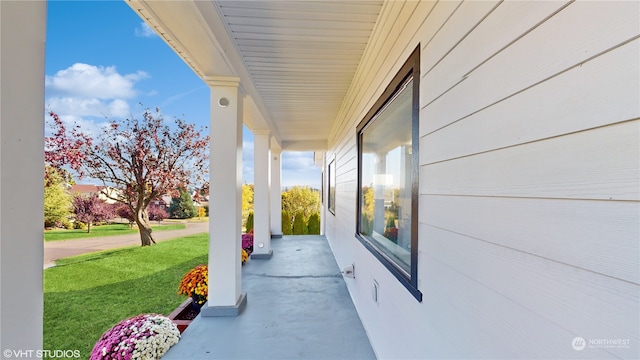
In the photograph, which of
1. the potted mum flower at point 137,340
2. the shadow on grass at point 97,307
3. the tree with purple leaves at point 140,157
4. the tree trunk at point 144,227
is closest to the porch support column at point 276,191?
the tree with purple leaves at point 140,157

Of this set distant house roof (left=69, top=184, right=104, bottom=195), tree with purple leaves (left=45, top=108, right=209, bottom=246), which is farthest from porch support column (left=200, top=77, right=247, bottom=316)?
distant house roof (left=69, top=184, right=104, bottom=195)

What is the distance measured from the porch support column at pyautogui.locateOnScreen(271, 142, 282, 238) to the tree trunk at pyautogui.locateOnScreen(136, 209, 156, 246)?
3908 millimetres

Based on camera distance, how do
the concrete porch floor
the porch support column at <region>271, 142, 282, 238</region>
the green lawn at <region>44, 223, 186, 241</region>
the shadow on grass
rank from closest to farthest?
the concrete porch floor
the shadow on grass
the green lawn at <region>44, 223, 186, 241</region>
the porch support column at <region>271, 142, 282, 238</region>

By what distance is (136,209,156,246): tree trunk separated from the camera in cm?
842

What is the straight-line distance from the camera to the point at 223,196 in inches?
123

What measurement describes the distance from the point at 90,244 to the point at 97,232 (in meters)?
0.45

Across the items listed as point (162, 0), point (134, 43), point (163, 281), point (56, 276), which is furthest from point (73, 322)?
point (134, 43)

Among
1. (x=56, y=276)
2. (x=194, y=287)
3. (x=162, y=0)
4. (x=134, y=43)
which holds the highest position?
(x=134, y=43)

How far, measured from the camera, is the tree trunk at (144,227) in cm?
842

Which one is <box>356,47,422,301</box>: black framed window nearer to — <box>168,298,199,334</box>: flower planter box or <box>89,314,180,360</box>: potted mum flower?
<box>89,314,180,360</box>: potted mum flower

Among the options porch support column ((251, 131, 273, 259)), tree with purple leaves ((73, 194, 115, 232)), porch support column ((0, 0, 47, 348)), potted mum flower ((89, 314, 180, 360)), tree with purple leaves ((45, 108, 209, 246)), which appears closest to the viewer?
porch support column ((0, 0, 47, 348))

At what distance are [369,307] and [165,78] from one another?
27.4 feet

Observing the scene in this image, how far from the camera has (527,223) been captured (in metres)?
0.77

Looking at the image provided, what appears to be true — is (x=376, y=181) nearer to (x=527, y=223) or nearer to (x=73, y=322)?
(x=527, y=223)
